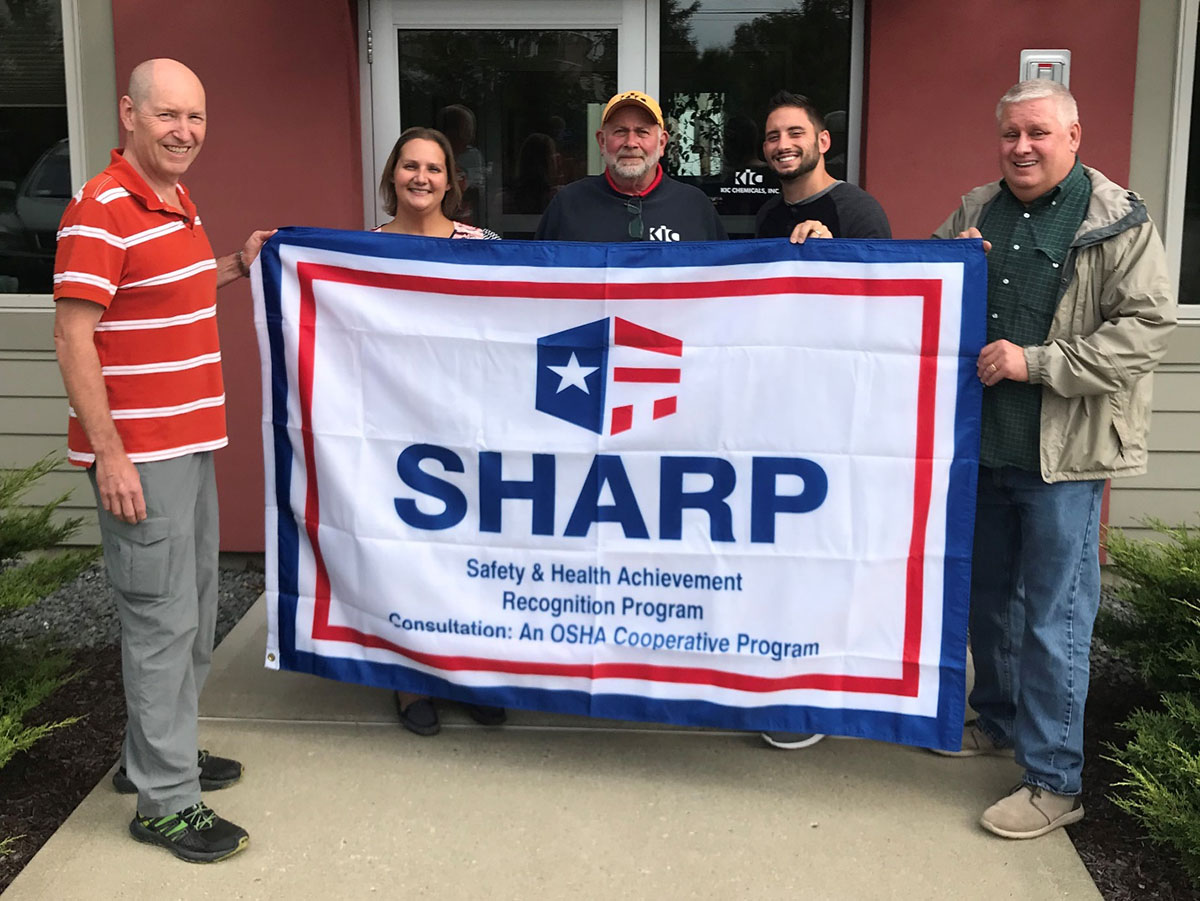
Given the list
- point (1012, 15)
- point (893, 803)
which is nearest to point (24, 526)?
point (893, 803)

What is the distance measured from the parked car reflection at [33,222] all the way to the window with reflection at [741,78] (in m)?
2.79

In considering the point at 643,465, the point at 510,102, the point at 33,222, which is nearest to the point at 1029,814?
the point at 643,465

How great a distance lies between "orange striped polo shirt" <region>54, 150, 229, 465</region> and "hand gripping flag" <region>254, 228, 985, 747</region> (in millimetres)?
523

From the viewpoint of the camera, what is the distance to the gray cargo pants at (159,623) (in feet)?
10.2

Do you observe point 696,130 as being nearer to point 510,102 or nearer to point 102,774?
point 510,102

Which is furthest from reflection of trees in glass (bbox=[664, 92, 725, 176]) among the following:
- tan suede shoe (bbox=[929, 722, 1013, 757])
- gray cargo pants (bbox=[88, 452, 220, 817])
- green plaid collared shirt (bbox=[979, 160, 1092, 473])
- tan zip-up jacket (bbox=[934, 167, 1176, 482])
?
gray cargo pants (bbox=[88, 452, 220, 817])

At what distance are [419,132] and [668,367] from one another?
44.8 inches

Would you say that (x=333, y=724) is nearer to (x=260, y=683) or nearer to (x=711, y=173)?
(x=260, y=683)

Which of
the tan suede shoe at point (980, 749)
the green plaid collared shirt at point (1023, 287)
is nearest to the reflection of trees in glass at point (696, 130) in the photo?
the green plaid collared shirt at point (1023, 287)

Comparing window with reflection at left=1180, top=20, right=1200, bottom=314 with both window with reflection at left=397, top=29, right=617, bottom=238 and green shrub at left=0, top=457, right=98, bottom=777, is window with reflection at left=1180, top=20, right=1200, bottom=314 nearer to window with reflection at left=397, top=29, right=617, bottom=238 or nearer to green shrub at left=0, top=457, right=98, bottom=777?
window with reflection at left=397, top=29, right=617, bottom=238

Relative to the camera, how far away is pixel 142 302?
119 inches

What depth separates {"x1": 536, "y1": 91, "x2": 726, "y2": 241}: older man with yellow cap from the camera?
3.88 meters

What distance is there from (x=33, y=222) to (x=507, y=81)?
2.30 meters

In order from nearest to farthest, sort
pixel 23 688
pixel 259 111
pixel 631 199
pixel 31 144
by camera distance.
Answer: pixel 23 688, pixel 631 199, pixel 259 111, pixel 31 144
